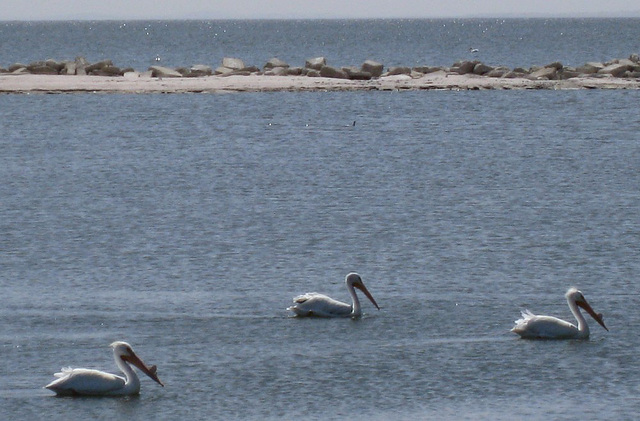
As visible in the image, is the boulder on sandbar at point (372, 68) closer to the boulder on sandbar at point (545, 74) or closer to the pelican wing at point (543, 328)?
the boulder on sandbar at point (545, 74)

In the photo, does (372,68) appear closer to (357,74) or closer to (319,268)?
(357,74)

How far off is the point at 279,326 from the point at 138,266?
454cm

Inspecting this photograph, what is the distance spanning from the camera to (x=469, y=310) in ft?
61.5

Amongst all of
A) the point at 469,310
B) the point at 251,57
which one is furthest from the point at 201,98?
the point at 251,57

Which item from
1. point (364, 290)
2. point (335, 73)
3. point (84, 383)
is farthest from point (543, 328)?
point (335, 73)

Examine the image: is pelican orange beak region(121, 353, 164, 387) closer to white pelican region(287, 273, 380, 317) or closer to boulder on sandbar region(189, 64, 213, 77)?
white pelican region(287, 273, 380, 317)

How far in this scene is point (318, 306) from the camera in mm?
18500

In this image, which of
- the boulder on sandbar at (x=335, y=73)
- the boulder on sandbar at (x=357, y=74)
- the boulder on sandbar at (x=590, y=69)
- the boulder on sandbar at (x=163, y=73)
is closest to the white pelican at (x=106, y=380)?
the boulder on sandbar at (x=357, y=74)

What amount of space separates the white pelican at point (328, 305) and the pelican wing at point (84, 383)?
12.7 ft

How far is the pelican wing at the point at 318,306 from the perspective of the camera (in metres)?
18.4

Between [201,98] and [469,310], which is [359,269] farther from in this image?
[201,98]

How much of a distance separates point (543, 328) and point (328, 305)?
9.33 ft

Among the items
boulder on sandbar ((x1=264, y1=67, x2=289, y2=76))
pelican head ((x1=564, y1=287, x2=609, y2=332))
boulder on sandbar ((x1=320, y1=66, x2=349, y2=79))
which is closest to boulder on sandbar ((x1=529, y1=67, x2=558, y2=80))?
boulder on sandbar ((x1=320, y1=66, x2=349, y2=79))

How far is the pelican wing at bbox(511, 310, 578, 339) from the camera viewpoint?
17.2 meters
